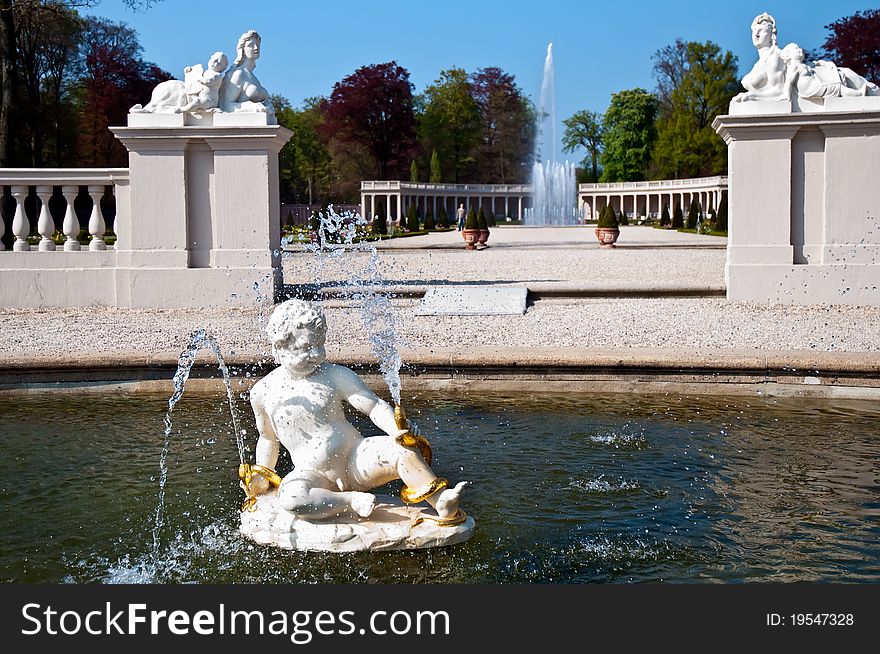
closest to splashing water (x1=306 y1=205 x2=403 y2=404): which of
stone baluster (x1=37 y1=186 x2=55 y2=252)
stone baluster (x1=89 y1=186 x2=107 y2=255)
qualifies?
stone baluster (x1=89 y1=186 x2=107 y2=255)

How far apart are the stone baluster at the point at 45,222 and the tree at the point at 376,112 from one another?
66031mm

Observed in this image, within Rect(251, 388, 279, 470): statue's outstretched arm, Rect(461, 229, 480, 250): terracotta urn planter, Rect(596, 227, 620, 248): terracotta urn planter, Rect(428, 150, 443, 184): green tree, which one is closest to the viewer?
Rect(251, 388, 279, 470): statue's outstretched arm

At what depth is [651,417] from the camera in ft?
23.7

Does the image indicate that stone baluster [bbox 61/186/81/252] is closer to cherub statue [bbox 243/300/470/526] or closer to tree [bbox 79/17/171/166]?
cherub statue [bbox 243/300/470/526]

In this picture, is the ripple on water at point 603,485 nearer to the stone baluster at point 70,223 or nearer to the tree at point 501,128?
→ the stone baluster at point 70,223

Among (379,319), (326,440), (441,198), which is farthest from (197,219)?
(441,198)

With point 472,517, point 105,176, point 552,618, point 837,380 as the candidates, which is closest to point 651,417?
point 837,380

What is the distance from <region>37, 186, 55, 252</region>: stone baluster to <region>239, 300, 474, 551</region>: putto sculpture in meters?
9.28

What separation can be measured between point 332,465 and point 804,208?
9.65m

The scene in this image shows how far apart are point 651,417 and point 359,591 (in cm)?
384

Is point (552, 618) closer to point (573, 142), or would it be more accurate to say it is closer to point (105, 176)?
point (105, 176)

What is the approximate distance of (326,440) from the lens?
4.59 m

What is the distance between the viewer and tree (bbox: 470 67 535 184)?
310 ft

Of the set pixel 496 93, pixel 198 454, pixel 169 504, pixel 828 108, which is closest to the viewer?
pixel 169 504
